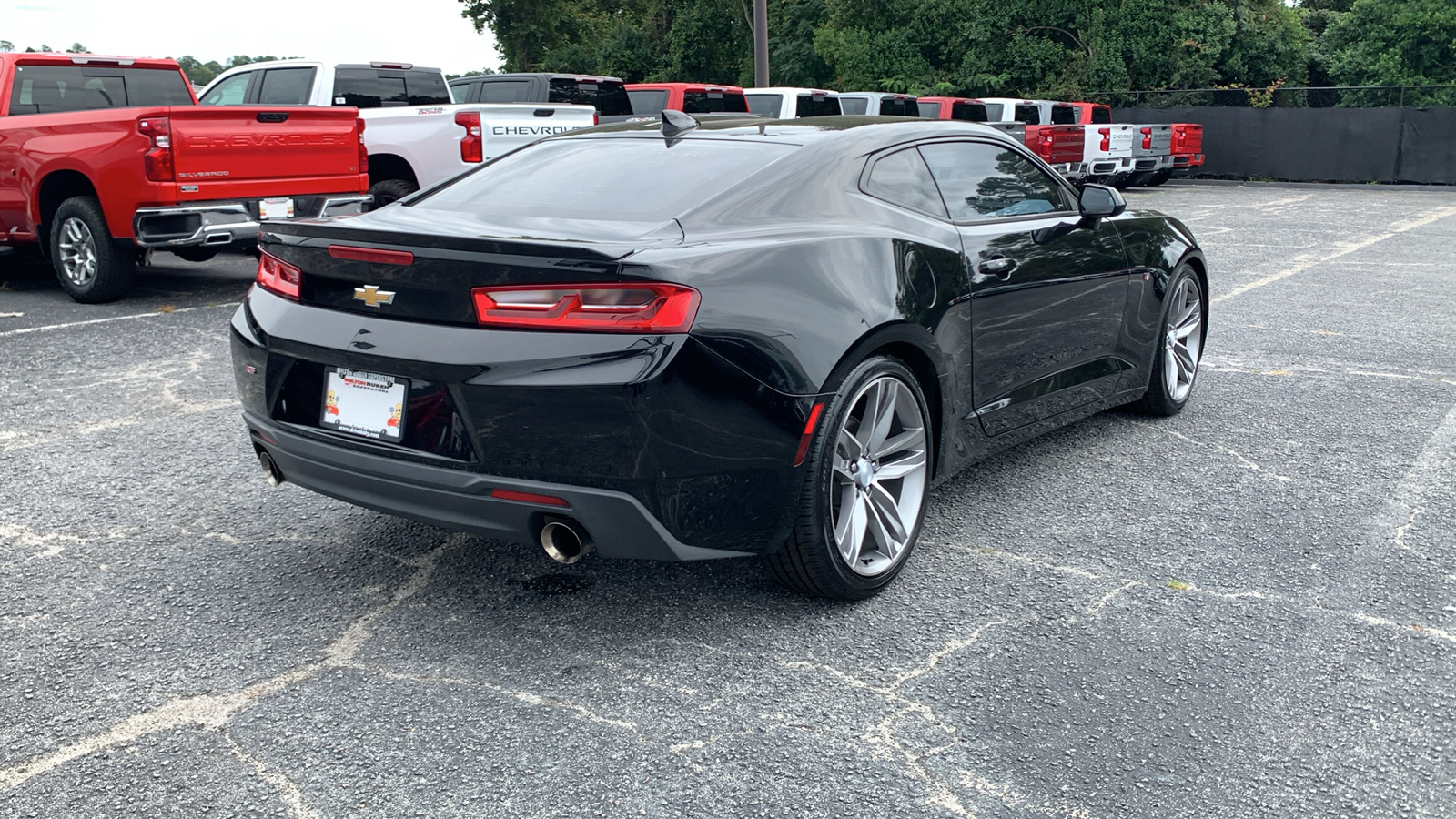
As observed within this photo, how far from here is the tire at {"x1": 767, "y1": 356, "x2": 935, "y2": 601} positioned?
11.6 feet

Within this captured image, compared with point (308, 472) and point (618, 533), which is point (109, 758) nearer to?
point (308, 472)

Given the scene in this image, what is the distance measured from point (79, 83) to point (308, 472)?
8291 mm

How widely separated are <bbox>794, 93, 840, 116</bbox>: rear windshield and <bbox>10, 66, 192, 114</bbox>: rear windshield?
9.09 meters

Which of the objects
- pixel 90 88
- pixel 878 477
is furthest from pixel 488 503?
pixel 90 88

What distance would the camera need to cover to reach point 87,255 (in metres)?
9.38

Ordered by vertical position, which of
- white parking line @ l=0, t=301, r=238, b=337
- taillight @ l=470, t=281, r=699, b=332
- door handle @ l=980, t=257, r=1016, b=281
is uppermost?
taillight @ l=470, t=281, r=699, b=332

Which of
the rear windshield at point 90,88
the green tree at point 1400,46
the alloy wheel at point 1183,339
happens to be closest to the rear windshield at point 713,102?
the rear windshield at point 90,88

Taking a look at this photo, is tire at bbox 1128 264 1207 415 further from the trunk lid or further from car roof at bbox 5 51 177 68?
car roof at bbox 5 51 177 68

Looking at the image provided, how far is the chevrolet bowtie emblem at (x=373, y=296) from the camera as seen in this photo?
3.43 meters

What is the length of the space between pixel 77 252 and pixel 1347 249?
40.3ft

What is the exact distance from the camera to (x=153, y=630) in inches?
140

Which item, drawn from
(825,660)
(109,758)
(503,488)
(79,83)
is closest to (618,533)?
(503,488)

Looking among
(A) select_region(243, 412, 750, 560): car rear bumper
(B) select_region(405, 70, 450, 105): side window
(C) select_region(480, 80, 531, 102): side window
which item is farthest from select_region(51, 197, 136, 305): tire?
(A) select_region(243, 412, 750, 560): car rear bumper

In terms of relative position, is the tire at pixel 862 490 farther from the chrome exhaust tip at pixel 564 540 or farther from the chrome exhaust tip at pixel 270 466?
the chrome exhaust tip at pixel 270 466
